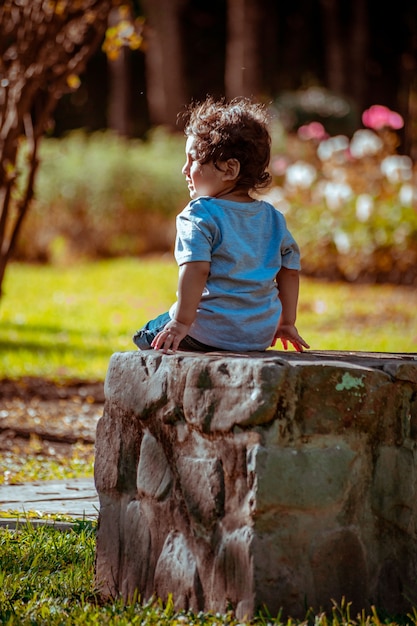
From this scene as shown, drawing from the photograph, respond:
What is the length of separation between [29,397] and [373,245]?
6.38 metres

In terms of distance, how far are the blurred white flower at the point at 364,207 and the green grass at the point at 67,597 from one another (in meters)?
8.94

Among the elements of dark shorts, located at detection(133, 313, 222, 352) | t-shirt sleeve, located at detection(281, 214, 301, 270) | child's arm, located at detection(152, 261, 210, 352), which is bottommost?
dark shorts, located at detection(133, 313, 222, 352)

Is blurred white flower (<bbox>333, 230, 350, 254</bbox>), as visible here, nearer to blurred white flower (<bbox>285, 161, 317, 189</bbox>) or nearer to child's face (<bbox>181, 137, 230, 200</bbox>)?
blurred white flower (<bbox>285, 161, 317, 189</bbox>)

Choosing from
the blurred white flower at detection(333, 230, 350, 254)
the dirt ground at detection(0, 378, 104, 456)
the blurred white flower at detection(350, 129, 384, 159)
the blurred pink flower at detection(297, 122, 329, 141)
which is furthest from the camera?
the blurred pink flower at detection(297, 122, 329, 141)

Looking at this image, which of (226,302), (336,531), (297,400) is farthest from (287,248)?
(336,531)

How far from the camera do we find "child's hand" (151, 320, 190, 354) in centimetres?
314

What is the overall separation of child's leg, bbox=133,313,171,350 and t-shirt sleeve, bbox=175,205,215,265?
30 centimetres

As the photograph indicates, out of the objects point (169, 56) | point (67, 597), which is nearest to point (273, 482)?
point (67, 597)

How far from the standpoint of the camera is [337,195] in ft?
42.0

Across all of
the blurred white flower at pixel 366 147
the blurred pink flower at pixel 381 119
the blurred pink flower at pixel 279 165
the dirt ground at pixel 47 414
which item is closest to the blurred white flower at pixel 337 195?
the blurred white flower at pixel 366 147

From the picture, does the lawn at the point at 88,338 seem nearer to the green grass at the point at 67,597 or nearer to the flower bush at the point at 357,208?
the green grass at the point at 67,597

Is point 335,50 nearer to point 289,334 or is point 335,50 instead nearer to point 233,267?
point 289,334

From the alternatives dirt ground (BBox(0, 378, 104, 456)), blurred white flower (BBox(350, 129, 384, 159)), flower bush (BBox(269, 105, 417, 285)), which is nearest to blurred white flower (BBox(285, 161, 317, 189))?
flower bush (BBox(269, 105, 417, 285))

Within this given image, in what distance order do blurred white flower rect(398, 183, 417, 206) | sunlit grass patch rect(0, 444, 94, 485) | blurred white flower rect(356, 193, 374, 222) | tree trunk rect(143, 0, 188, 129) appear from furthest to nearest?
tree trunk rect(143, 0, 188, 129)
blurred white flower rect(356, 193, 374, 222)
blurred white flower rect(398, 183, 417, 206)
sunlit grass patch rect(0, 444, 94, 485)
